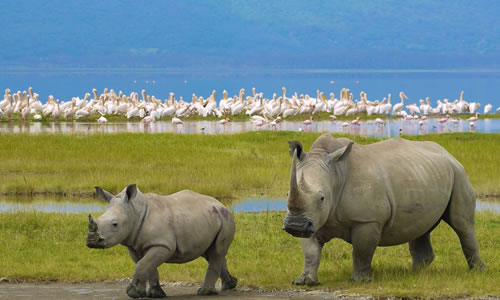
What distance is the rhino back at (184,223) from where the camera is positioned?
7.81 m

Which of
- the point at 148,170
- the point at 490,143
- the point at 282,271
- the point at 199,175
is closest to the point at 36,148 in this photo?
the point at 148,170

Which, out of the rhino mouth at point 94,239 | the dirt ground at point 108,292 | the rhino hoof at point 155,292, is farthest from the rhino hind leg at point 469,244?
the rhino mouth at point 94,239

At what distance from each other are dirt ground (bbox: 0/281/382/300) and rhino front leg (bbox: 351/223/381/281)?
0.43 m

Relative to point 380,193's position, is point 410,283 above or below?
below

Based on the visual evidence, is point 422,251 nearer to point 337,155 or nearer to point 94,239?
point 337,155

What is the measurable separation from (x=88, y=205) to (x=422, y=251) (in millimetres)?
8273

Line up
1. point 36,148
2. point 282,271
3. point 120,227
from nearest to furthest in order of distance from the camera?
point 120,227 < point 282,271 < point 36,148

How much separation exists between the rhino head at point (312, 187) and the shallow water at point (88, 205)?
698cm

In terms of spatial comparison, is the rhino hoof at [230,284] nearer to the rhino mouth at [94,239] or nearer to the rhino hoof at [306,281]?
the rhino hoof at [306,281]

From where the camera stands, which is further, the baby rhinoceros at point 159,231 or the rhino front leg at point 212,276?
the rhino front leg at point 212,276

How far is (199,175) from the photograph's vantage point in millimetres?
19047

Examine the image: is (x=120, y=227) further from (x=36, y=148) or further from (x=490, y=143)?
(x=490, y=143)

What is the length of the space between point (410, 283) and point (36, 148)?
1693cm

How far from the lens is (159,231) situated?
25.6 ft
